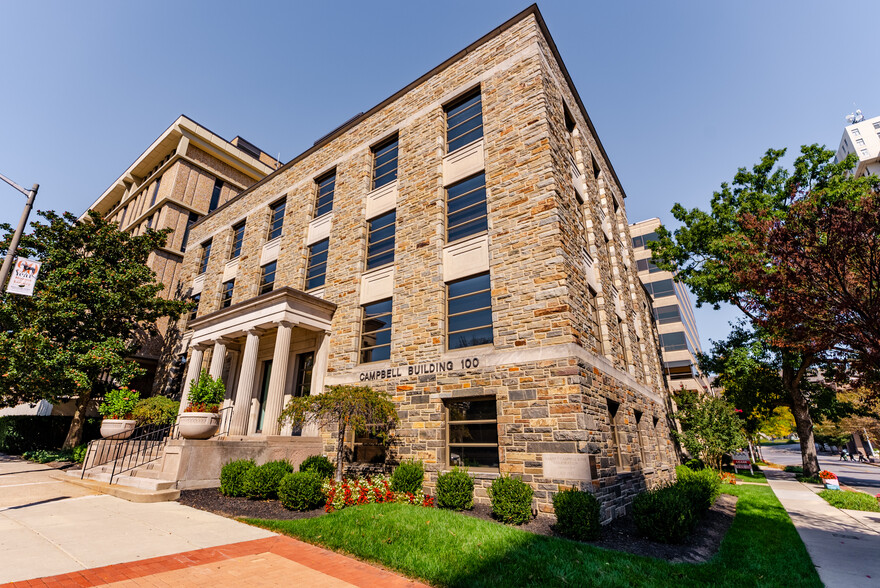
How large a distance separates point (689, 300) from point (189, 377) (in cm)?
7104

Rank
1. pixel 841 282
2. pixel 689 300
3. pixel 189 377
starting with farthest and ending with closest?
pixel 689 300 → pixel 189 377 → pixel 841 282

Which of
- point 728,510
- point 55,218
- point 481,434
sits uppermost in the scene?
point 55,218

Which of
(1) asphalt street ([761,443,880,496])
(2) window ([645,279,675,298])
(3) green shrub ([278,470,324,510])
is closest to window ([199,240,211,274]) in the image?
(3) green shrub ([278,470,324,510])

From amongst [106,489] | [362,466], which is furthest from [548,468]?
[106,489]

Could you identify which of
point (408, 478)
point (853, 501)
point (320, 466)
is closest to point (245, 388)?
point (320, 466)

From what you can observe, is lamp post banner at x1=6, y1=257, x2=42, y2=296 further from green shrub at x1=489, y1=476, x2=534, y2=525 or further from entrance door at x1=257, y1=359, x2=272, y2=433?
green shrub at x1=489, y1=476, x2=534, y2=525

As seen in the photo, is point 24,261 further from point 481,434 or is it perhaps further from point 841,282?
point 841,282

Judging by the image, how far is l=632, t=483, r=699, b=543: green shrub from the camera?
25.9ft

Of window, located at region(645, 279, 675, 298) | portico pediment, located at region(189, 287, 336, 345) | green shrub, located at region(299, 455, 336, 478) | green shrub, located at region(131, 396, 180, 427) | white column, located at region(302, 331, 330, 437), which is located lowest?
green shrub, located at region(299, 455, 336, 478)

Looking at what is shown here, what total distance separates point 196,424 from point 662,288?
49.5 metres

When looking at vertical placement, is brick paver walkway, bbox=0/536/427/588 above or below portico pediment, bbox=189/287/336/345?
below

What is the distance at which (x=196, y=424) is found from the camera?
10.9m

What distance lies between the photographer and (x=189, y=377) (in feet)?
56.0

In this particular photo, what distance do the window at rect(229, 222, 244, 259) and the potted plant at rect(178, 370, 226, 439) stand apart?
12.2 m
